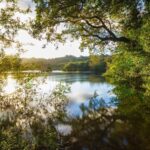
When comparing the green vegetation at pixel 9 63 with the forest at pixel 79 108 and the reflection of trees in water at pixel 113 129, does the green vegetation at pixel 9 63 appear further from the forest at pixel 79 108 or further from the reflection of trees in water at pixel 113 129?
the reflection of trees in water at pixel 113 129

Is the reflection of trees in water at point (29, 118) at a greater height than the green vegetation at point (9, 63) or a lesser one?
lesser

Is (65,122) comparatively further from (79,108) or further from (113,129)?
(79,108)

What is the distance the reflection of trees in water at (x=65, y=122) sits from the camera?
1477 cm

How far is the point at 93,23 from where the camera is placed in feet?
94.3

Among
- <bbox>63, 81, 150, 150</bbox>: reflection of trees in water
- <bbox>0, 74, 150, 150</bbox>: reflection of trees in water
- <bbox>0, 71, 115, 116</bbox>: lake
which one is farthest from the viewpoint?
<bbox>0, 71, 115, 116</bbox>: lake

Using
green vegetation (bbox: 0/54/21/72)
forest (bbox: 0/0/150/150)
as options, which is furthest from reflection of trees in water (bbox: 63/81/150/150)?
green vegetation (bbox: 0/54/21/72)

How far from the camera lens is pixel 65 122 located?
20.6m

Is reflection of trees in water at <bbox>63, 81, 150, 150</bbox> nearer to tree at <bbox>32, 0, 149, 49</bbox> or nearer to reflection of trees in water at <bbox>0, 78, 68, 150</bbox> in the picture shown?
reflection of trees in water at <bbox>0, 78, 68, 150</bbox>

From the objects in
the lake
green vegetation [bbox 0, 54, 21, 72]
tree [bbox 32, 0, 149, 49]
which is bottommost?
the lake

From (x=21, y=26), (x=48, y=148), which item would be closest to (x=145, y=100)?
(x=21, y=26)

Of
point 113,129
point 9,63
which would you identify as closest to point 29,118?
point 9,63

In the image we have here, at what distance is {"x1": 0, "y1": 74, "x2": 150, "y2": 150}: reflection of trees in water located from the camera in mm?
14771

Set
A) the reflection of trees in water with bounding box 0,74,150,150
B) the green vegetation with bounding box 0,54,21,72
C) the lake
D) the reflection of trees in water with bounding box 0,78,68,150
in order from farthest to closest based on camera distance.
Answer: the lake, the green vegetation with bounding box 0,54,21,72, the reflection of trees in water with bounding box 0,74,150,150, the reflection of trees in water with bounding box 0,78,68,150

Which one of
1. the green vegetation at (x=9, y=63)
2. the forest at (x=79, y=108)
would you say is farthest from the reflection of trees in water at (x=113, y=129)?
the green vegetation at (x=9, y=63)
